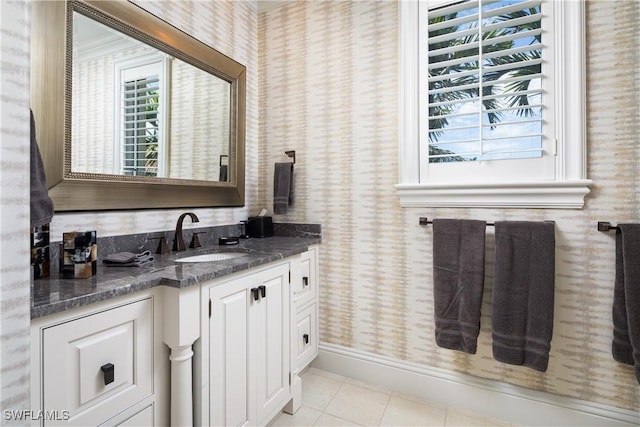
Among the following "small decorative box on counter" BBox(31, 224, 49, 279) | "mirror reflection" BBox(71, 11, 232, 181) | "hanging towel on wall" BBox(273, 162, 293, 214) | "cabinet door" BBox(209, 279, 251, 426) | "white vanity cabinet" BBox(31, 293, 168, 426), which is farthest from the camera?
"hanging towel on wall" BBox(273, 162, 293, 214)

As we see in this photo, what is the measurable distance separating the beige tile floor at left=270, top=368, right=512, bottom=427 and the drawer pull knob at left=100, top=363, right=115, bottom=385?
95 centimetres

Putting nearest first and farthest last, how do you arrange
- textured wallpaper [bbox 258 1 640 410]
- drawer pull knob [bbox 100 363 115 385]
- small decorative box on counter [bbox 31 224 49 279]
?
1. drawer pull knob [bbox 100 363 115 385]
2. small decorative box on counter [bbox 31 224 49 279]
3. textured wallpaper [bbox 258 1 640 410]

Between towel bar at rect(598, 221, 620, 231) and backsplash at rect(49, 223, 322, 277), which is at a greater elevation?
towel bar at rect(598, 221, 620, 231)

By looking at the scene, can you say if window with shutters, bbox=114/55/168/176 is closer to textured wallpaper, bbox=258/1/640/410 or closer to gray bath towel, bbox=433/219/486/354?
textured wallpaper, bbox=258/1/640/410

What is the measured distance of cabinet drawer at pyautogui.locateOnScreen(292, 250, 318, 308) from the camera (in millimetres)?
1810

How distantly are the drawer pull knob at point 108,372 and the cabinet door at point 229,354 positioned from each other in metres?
0.31

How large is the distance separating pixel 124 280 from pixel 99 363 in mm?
234

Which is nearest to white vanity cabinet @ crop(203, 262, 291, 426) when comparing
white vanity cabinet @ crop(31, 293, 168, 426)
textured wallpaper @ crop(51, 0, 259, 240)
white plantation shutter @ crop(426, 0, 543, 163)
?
white vanity cabinet @ crop(31, 293, 168, 426)

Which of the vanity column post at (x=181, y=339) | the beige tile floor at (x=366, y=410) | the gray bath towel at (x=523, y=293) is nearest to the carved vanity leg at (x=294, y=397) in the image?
the beige tile floor at (x=366, y=410)

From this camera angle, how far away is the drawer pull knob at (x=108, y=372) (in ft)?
2.88

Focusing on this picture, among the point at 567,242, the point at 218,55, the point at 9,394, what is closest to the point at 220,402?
the point at 9,394

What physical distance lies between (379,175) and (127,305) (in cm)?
142

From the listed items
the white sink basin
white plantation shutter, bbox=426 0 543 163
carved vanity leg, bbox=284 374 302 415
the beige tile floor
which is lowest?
the beige tile floor

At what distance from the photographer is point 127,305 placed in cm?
95
